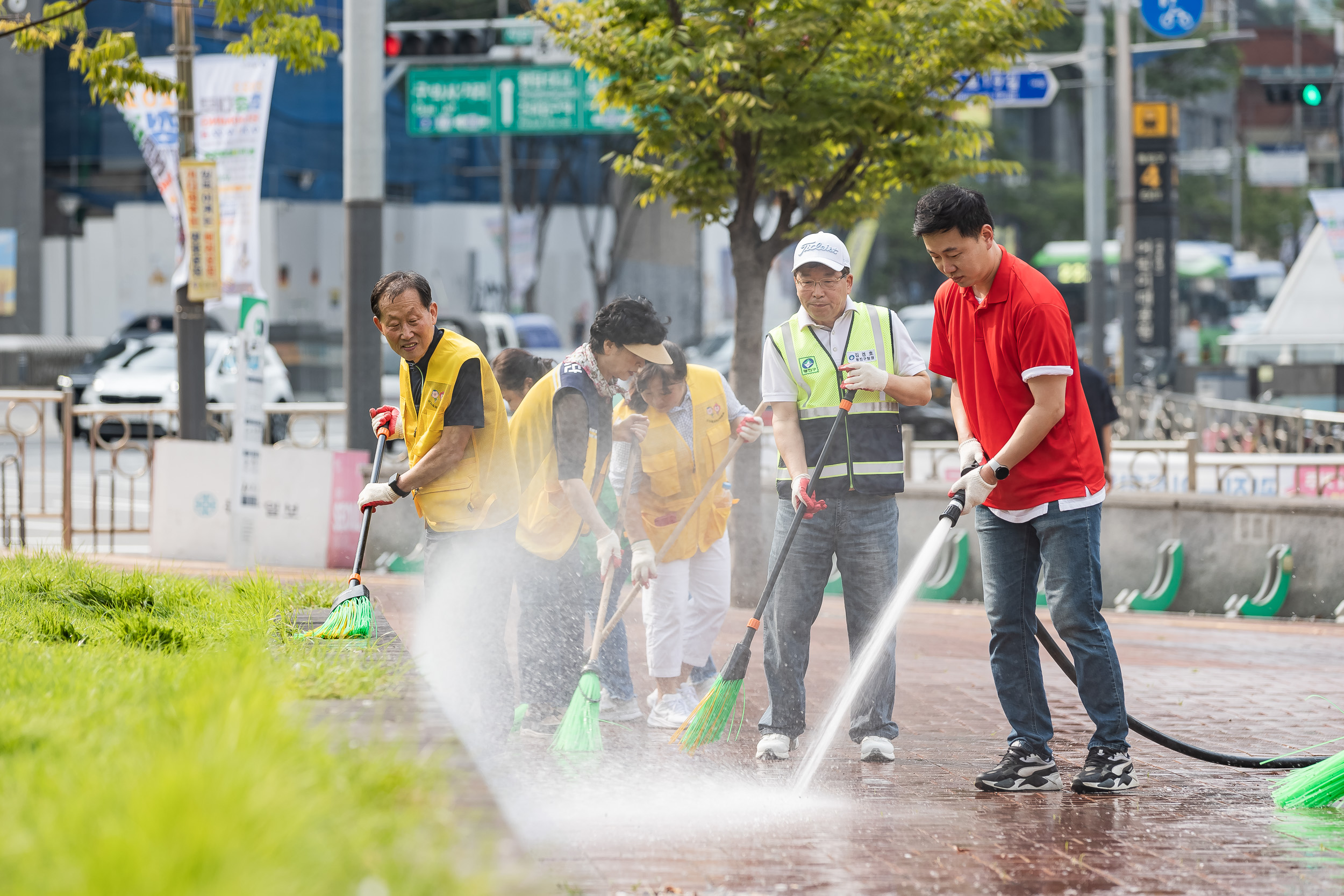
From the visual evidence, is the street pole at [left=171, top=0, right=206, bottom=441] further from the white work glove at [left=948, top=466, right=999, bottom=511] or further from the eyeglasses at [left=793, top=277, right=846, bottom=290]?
the white work glove at [left=948, top=466, right=999, bottom=511]

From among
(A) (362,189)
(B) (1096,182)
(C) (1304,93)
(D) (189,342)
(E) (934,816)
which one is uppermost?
(C) (1304,93)

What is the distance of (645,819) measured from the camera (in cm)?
438

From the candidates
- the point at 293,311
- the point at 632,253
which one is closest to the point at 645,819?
the point at 293,311

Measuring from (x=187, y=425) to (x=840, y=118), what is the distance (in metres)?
5.61

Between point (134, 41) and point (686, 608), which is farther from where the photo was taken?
point (134, 41)

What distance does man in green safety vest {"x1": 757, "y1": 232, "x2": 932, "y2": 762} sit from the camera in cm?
526

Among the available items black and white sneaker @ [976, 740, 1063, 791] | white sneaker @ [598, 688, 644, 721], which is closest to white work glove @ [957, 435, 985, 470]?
black and white sneaker @ [976, 740, 1063, 791]

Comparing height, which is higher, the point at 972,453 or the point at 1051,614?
the point at 972,453

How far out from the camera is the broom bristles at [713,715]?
17.1 feet

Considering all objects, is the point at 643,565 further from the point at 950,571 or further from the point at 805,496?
the point at 950,571

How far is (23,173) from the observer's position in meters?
30.4

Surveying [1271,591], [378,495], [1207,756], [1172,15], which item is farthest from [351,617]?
[1172,15]

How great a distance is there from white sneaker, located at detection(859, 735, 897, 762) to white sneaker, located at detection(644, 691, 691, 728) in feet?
2.81

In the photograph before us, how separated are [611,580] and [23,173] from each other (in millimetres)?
28957
